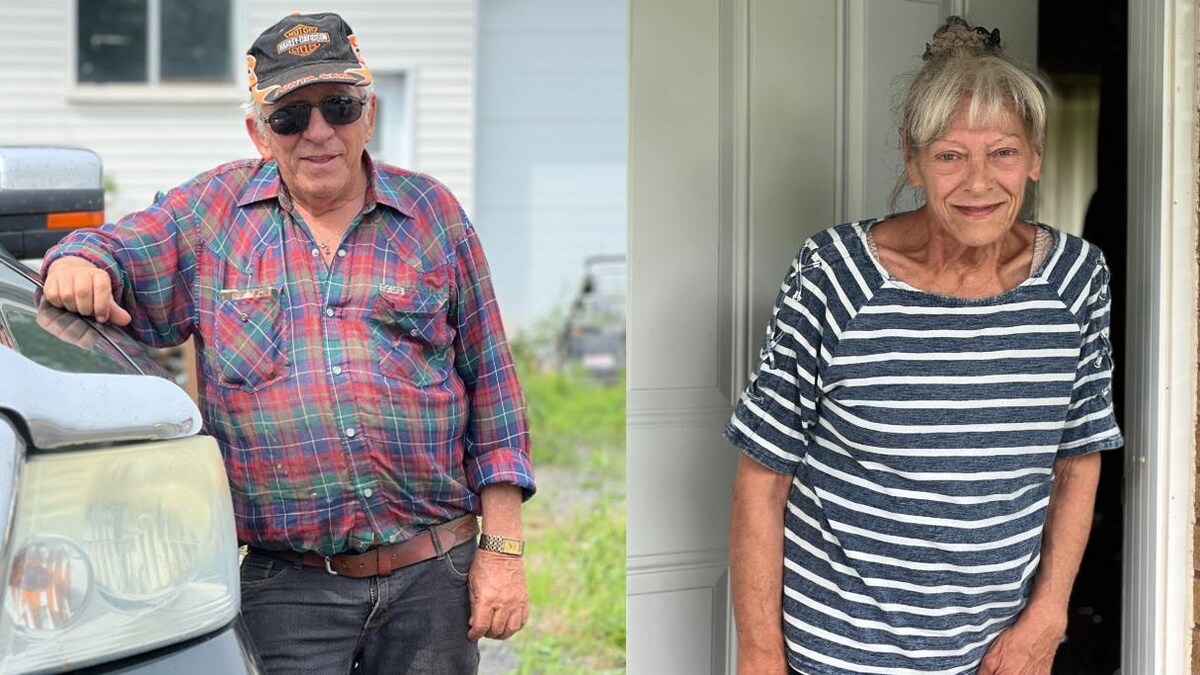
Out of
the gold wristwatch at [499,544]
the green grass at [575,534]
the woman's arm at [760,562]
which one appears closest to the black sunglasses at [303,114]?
the gold wristwatch at [499,544]

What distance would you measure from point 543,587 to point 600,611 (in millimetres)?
423

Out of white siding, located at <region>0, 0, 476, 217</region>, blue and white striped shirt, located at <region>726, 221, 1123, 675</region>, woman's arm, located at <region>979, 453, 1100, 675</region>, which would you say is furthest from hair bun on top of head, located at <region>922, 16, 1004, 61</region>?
Answer: white siding, located at <region>0, 0, 476, 217</region>

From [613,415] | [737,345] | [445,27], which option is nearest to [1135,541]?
[737,345]

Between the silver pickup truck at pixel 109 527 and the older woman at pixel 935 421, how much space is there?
103cm

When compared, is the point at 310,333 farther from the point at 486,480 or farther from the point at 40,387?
the point at 40,387

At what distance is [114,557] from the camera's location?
162 centimetres

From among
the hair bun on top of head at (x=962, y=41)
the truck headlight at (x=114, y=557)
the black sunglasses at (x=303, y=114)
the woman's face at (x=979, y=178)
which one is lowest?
the truck headlight at (x=114, y=557)

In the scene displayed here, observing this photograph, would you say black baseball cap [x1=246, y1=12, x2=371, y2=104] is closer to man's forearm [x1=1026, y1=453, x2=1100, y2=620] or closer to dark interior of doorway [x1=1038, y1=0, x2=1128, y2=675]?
man's forearm [x1=1026, y1=453, x2=1100, y2=620]

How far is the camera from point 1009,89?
2.42m

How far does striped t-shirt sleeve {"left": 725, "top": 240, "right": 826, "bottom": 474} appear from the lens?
2.42 metres

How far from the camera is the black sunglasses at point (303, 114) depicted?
2459 millimetres

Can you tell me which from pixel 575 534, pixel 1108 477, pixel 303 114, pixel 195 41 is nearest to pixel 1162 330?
pixel 303 114

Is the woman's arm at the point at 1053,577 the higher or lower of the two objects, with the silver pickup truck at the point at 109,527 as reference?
lower

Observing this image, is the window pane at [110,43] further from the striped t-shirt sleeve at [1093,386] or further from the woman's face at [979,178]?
the striped t-shirt sleeve at [1093,386]
